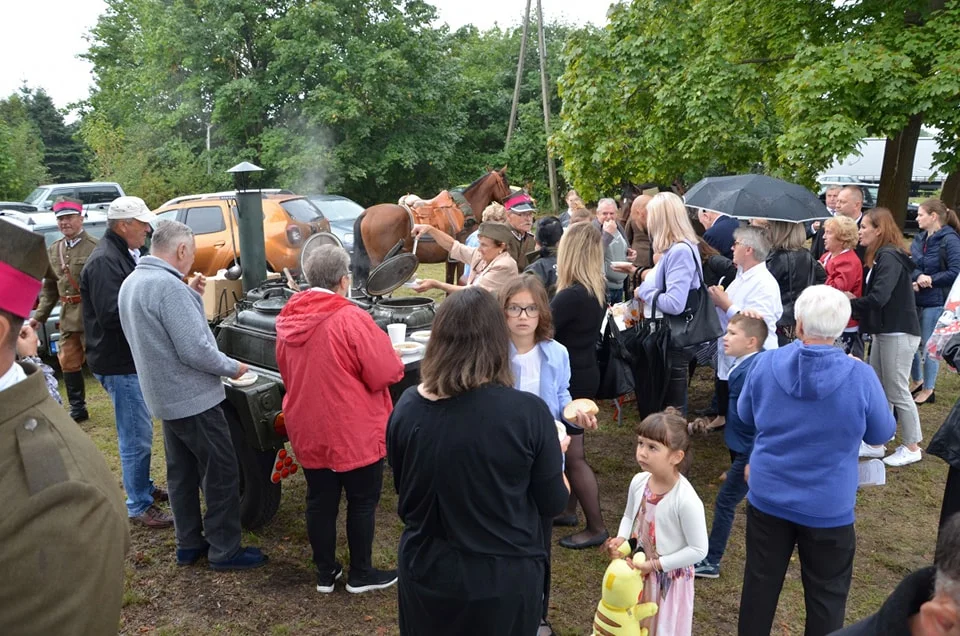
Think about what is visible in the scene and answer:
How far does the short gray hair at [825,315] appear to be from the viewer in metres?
2.68

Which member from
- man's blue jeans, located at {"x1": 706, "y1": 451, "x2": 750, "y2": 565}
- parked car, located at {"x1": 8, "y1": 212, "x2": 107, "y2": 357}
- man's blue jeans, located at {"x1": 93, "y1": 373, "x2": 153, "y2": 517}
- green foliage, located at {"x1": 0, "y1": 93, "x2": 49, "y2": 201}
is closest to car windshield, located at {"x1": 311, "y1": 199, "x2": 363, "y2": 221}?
parked car, located at {"x1": 8, "y1": 212, "x2": 107, "y2": 357}

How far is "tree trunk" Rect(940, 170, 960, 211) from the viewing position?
1080cm

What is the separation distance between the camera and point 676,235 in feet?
15.6

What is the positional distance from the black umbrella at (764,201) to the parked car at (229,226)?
639 centimetres

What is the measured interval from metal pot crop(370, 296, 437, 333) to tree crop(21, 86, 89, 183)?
114 ft

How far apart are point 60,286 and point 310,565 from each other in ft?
12.4

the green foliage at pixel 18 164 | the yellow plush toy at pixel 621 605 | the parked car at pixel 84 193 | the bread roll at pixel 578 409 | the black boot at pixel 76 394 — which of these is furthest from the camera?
the green foliage at pixel 18 164

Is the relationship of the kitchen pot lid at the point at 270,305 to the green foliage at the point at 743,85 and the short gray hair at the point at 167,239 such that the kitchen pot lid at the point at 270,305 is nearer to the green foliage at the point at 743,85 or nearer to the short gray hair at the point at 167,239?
the short gray hair at the point at 167,239

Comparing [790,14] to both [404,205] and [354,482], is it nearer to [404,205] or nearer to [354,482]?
[404,205]

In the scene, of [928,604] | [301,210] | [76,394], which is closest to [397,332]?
[928,604]

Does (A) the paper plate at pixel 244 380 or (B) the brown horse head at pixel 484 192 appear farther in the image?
(B) the brown horse head at pixel 484 192

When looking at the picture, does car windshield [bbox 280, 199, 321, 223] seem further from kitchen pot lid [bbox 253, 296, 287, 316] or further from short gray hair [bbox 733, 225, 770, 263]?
short gray hair [bbox 733, 225, 770, 263]

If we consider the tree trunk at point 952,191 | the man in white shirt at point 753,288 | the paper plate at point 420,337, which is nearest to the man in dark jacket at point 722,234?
the man in white shirt at point 753,288

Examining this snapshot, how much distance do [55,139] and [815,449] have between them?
4052cm
